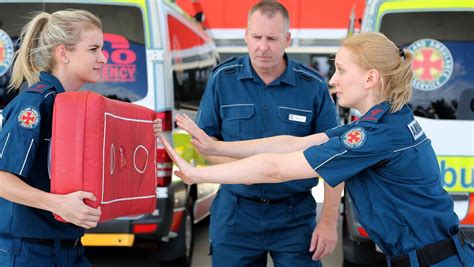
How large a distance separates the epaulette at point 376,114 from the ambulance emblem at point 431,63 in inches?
115

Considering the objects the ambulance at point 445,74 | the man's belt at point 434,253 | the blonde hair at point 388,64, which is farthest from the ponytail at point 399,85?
the ambulance at point 445,74

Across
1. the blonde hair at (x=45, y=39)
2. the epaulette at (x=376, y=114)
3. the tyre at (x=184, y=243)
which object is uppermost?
the blonde hair at (x=45, y=39)

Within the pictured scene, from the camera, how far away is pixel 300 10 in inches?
661

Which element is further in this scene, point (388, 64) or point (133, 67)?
point (133, 67)

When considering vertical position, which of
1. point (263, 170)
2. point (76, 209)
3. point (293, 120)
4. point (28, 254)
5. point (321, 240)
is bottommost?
point (321, 240)

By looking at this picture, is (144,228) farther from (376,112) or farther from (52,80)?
(376,112)

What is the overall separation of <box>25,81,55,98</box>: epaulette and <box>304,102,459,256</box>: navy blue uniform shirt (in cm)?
97

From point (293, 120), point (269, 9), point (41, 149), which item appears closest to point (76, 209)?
point (41, 149)

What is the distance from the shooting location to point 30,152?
2770 millimetres

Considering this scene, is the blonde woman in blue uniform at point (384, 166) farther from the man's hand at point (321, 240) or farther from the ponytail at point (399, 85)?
the man's hand at point (321, 240)

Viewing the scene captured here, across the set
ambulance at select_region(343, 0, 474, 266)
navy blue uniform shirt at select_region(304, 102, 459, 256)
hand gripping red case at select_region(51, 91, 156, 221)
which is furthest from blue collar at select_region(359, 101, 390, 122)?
ambulance at select_region(343, 0, 474, 266)

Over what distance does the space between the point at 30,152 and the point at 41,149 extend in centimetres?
9

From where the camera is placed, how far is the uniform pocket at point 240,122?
383 centimetres

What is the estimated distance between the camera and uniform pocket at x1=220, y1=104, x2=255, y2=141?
12.6 feet
